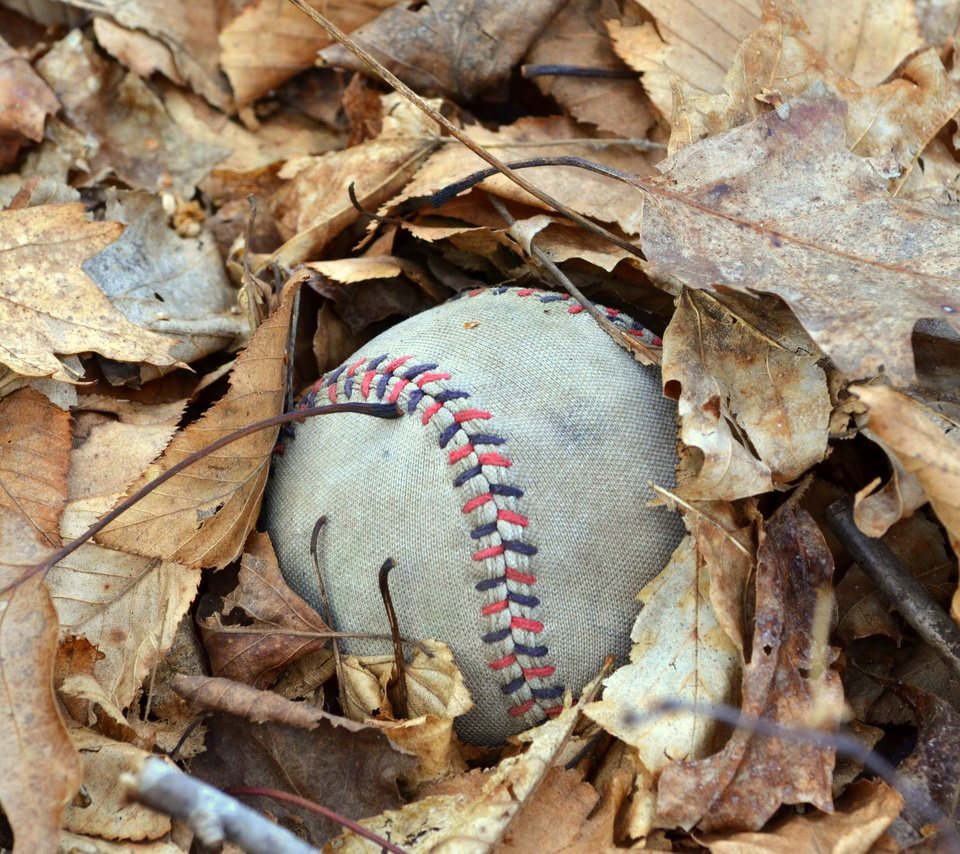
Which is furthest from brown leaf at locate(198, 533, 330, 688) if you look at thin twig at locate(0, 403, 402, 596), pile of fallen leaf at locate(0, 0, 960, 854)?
thin twig at locate(0, 403, 402, 596)

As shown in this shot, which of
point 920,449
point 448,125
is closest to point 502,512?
point 920,449

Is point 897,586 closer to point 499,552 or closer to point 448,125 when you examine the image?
point 499,552

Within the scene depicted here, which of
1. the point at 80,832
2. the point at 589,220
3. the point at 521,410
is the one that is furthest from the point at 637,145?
the point at 80,832

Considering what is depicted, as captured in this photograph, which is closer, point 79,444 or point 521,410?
point 521,410

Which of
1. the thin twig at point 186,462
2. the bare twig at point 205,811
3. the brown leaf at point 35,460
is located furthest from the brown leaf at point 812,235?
the brown leaf at point 35,460

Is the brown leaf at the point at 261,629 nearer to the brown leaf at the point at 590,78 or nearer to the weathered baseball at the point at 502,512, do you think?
the weathered baseball at the point at 502,512

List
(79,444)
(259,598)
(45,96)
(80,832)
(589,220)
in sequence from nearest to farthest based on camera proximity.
A: (80,832), (259,598), (79,444), (589,220), (45,96)


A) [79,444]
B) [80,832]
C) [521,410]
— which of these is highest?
[521,410]

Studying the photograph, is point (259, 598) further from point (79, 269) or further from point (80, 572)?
point (79, 269)
